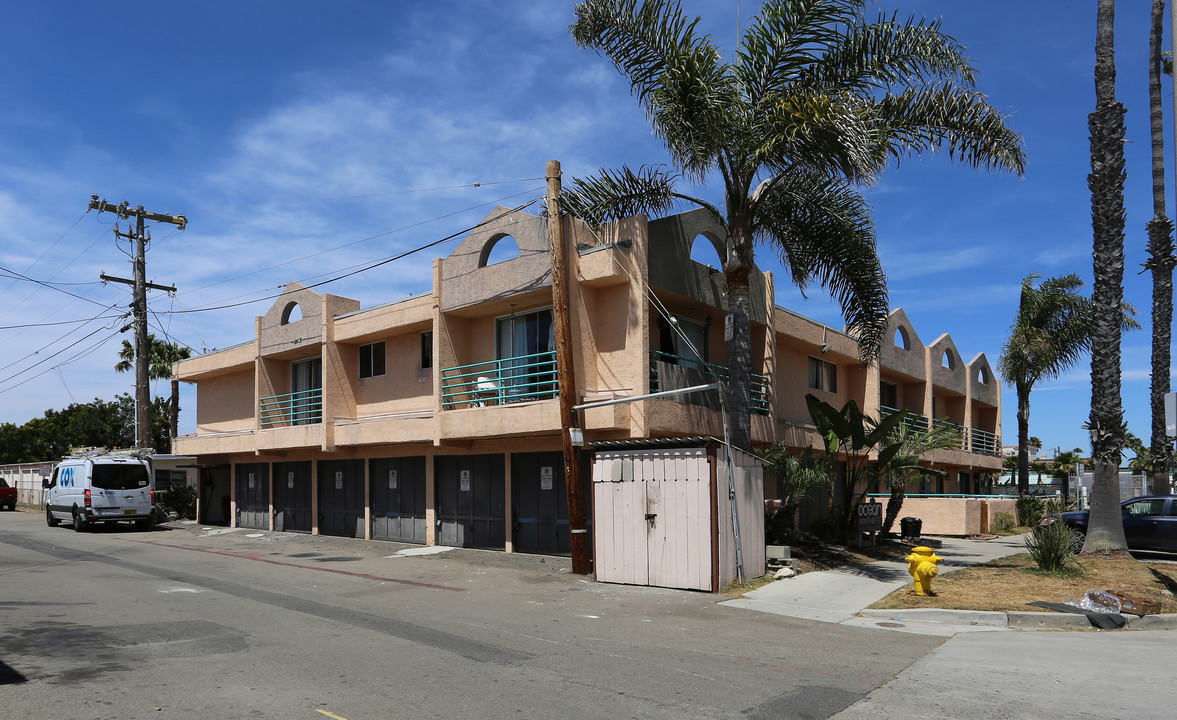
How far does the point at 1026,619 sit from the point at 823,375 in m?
15.8

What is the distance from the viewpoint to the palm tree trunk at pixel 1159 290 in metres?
21.6

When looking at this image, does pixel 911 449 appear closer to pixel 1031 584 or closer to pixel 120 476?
pixel 1031 584

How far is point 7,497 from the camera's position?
43688 mm

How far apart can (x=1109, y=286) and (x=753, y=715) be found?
1371 cm

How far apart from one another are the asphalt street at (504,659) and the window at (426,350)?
810 cm

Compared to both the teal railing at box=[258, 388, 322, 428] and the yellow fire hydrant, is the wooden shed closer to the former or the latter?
the yellow fire hydrant

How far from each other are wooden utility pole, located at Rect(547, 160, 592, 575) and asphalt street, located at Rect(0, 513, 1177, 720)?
46.0 inches

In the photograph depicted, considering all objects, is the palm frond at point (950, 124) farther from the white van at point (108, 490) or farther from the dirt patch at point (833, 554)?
the white van at point (108, 490)

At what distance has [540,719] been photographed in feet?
21.7

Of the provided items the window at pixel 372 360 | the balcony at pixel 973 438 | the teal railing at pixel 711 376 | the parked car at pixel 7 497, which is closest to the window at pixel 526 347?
the teal railing at pixel 711 376

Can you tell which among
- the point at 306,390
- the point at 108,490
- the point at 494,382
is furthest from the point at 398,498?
the point at 108,490

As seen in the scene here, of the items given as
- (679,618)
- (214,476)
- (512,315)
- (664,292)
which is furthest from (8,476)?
(679,618)

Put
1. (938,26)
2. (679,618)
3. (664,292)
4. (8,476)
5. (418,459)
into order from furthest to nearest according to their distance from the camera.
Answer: (8,476), (418,459), (664,292), (938,26), (679,618)

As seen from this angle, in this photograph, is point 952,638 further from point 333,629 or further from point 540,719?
point 333,629
